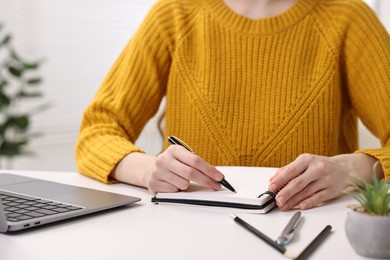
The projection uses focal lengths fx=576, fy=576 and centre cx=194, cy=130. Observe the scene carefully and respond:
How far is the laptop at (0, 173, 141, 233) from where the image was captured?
2.87 feet

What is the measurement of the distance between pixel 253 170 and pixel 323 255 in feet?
1.61

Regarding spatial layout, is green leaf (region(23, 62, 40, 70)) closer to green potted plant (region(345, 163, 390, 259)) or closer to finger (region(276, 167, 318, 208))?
finger (region(276, 167, 318, 208))

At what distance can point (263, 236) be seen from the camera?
0.82m

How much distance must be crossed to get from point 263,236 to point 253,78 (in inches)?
31.7

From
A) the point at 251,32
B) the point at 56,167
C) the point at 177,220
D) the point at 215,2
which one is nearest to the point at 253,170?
the point at 177,220

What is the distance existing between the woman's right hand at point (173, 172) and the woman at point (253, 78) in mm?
279

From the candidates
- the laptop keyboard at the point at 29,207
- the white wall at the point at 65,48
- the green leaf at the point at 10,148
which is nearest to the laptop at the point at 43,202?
the laptop keyboard at the point at 29,207

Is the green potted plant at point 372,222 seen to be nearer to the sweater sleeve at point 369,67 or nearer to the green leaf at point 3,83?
the sweater sleeve at point 369,67

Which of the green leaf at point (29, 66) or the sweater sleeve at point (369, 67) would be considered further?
the green leaf at point (29, 66)

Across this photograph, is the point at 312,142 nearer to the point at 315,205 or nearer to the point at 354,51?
the point at 354,51

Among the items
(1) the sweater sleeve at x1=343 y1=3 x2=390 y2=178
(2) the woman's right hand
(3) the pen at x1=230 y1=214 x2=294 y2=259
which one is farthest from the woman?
(3) the pen at x1=230 y1=214 x2=294 y2=259

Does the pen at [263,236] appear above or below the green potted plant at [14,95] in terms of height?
above

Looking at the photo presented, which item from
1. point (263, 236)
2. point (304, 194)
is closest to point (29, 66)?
point (304, 194)

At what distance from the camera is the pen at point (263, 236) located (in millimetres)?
755
